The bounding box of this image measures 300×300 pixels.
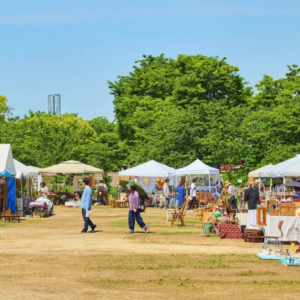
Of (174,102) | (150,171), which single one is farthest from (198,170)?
(174,102)

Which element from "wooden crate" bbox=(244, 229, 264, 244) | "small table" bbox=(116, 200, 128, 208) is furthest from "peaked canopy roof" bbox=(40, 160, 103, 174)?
"wooden crate" bbox=(244, 229, 264, 244)

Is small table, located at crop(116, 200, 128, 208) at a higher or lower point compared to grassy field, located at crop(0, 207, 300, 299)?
higher

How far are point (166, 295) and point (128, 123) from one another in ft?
189

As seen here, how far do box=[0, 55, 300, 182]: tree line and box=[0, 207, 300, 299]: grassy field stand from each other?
960 inches

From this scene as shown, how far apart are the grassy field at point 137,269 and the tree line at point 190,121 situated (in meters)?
24.4

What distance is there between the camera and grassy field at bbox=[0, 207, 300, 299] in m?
10.9

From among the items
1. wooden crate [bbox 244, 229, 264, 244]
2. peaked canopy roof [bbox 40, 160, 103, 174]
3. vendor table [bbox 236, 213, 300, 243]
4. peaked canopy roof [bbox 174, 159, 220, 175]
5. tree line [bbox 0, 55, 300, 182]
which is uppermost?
tree line [bbox 0, 55, 300, 182]

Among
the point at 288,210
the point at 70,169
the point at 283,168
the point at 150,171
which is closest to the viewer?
the point at 288,210

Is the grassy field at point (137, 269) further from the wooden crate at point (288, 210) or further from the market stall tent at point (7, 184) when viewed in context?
the market stall tent at point (7, 184)

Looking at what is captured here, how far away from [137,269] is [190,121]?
1542 inches

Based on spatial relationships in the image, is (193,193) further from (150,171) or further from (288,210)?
(288,210)

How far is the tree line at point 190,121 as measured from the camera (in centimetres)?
4600

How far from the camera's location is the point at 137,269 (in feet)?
44.4

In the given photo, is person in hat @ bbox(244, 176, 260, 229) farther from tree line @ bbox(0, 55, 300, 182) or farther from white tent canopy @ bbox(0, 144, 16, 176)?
tree line @ bbox(0, 55, 300, 182)
